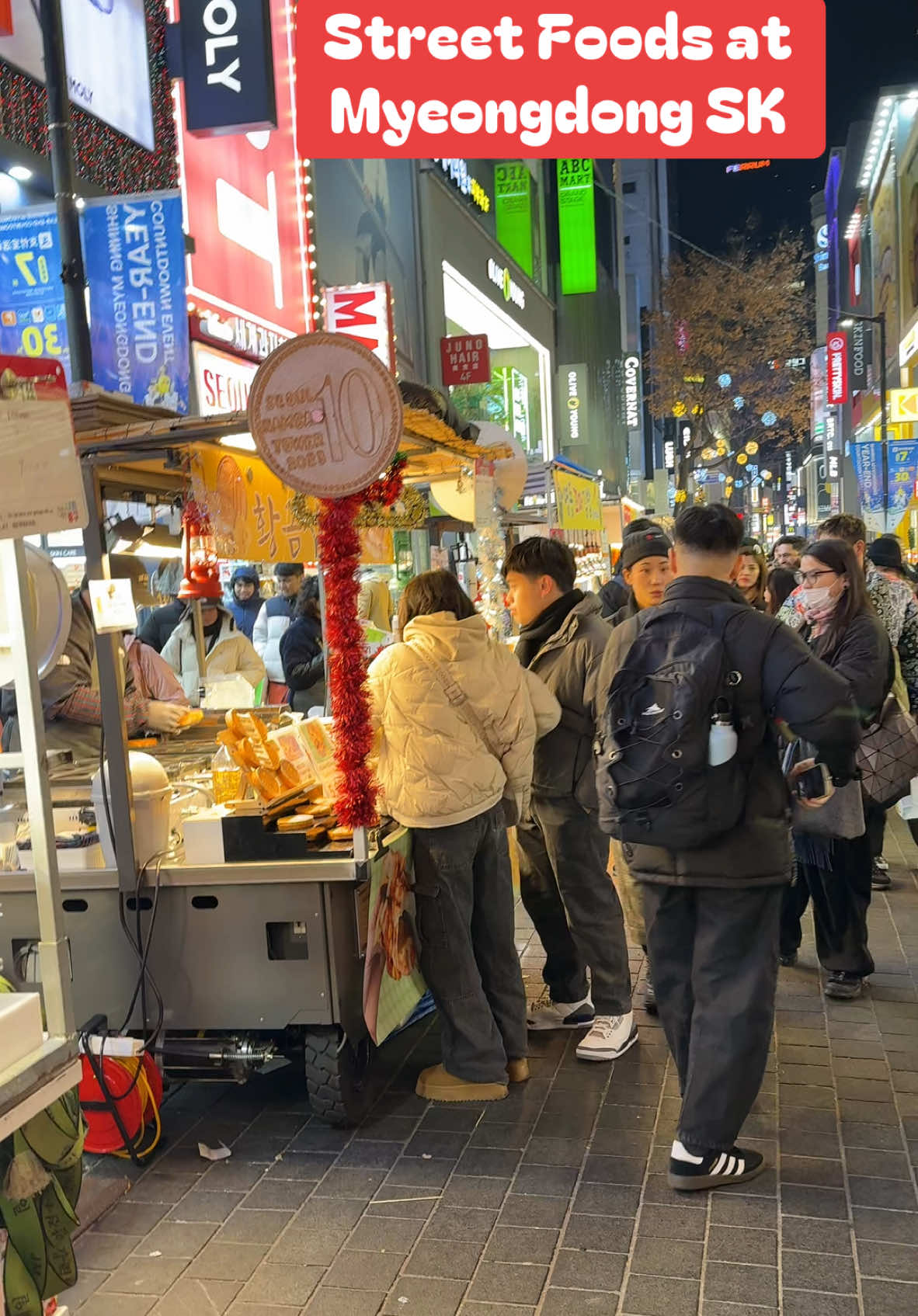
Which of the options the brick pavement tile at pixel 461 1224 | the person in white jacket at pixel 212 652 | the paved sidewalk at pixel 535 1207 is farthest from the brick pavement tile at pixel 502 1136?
the person in white jacket at pixel 212 652

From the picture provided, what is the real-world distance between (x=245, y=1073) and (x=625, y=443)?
1716 inches

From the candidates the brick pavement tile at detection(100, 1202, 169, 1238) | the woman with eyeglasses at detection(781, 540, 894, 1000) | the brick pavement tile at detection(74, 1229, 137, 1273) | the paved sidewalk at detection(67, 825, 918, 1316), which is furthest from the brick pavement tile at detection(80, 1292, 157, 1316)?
the woman with eyeglasses at detection(781, 540, 894, 1000)

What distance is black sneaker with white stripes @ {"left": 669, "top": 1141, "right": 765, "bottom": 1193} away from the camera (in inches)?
139

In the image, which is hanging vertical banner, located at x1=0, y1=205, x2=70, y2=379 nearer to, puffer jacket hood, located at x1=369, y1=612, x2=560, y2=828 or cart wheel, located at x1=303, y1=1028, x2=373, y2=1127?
puffer jacket hood, located at x1=369, y1=612, x2=560, y2=828

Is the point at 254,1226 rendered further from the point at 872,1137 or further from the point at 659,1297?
the point at 872,1137

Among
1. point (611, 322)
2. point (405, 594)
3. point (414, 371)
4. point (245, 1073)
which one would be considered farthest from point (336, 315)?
point (611, 322)

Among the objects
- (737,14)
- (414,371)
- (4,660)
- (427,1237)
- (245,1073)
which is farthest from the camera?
(414,371)

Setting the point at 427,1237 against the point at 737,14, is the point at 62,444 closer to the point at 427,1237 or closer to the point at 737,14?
the point at 737,14

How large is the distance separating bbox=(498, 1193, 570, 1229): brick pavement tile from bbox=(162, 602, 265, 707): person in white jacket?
Result: 4062 mm

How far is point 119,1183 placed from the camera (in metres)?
3.77

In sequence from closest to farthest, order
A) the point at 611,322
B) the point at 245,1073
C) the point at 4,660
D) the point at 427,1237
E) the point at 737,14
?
the point at 4,660 < the point at 737,14 < the point at 427,1237 < the point at 245,1073 < the point at 611,322

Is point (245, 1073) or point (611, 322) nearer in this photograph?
point (245, 1073)

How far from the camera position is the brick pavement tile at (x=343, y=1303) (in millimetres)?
3047

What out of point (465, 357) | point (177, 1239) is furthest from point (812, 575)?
point (465, 357)
